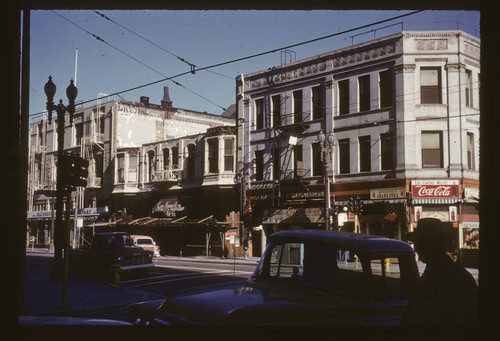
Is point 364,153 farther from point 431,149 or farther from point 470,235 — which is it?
point 470,235

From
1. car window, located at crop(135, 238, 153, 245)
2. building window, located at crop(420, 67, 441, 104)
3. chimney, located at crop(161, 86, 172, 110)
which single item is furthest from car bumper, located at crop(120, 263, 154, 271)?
chimney, located at crop(161, 86, 172, 110)

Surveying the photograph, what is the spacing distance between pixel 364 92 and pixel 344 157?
396cm

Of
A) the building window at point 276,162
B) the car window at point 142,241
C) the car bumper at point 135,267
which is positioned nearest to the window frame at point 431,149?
the building window at point 276,162

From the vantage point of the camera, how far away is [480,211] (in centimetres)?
281

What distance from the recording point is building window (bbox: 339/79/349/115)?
98.2ft

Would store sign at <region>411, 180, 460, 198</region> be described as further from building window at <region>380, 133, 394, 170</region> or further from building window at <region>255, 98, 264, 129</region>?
building window at <region>255, 98, 264, 129</region>

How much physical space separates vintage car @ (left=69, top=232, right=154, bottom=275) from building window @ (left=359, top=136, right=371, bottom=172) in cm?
1430

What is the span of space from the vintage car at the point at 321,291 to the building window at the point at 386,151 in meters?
23.3

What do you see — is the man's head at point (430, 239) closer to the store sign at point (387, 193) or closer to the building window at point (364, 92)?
the store sign at point (387, 193)

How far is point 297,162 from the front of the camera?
32.3 meters

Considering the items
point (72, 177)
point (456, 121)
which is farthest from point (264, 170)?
point (72, 177)

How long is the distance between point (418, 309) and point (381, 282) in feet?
5.81

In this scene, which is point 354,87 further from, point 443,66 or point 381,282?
point 381,282

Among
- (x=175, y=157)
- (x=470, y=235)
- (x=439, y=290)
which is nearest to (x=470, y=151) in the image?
(x=470, y=235)
